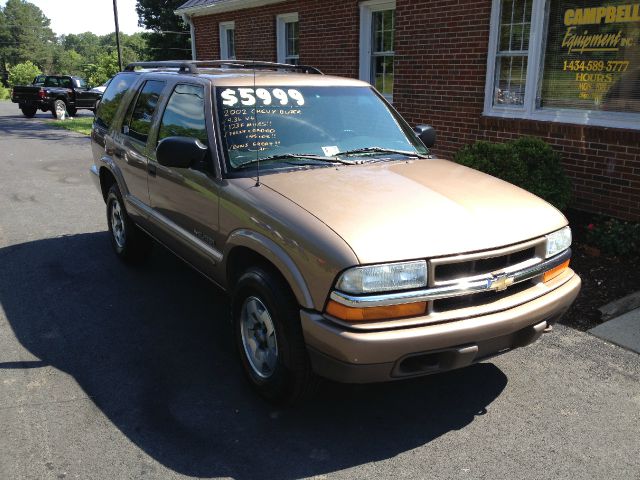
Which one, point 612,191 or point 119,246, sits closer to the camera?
point 119,246

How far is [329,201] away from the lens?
3.24 metres

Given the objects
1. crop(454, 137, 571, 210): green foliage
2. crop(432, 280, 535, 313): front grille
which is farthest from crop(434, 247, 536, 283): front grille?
crop(454, 137, 571, 210): green foliage

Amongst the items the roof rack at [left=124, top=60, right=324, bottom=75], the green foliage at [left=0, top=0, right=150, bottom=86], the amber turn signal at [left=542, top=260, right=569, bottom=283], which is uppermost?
the green foliage at [left=0, top=0, right=150, bottom=86]

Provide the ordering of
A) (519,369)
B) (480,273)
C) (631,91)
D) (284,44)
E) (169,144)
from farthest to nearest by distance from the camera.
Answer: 1. (284,44)
2. (631,91)
3. (519,369)
4. (169,144)
5. (480,273)

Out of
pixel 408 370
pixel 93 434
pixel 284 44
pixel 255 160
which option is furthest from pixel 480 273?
pixel 284 44

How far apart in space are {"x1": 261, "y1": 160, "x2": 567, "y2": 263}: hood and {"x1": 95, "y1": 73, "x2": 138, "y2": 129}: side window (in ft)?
9.39

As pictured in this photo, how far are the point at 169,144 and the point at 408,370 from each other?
201 centimetres

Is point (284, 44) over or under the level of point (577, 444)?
over

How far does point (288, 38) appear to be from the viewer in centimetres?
1353

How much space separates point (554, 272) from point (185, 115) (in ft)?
9.14

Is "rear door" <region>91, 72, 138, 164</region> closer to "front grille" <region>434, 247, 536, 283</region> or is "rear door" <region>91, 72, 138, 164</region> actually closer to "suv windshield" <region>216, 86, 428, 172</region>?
"suv windshield" <region>216, 86, 428, 172</region>

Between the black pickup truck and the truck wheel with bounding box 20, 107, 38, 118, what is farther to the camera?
the truck wheel with bounding box 20, 107, 38, 118

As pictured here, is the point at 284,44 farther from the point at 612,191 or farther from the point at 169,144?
the point at 169,144

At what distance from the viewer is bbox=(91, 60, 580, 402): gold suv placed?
112 inches
